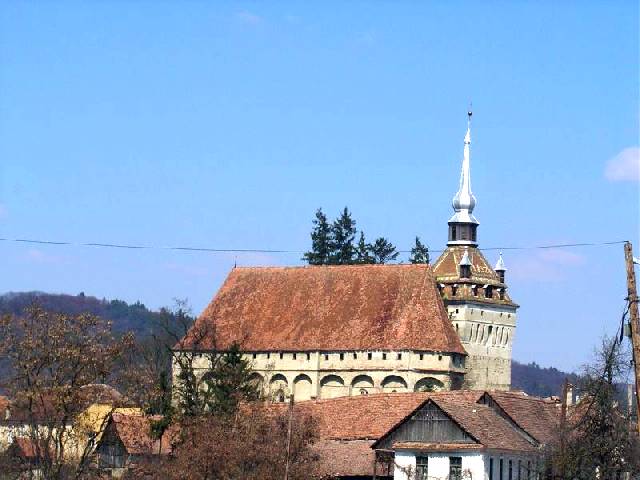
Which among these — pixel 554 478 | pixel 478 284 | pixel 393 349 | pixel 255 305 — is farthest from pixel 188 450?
pixel 478 284

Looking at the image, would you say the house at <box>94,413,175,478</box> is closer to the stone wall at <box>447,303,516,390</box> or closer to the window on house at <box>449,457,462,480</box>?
the window on house at <box>449,457,462,480</box>

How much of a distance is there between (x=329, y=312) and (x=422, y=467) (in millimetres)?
46324

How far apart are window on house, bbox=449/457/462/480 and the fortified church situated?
37.3 m

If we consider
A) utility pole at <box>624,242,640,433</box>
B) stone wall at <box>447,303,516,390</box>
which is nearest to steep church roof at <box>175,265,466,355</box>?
stone wall at <box>447,303,516,390</box>

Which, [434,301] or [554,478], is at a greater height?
[434,301]

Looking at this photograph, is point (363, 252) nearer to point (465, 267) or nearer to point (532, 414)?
point (465, 267)

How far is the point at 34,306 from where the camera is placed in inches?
2016

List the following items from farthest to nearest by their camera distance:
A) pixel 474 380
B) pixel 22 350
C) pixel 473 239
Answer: pixel 473 239 → pixel 474 380 → pixel 22 350

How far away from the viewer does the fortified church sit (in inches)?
3836

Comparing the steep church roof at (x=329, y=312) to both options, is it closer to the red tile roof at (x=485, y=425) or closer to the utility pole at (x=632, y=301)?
the red tile roof at (x=485, y=425)

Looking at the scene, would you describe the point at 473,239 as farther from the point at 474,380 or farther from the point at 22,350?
the point at 22,350

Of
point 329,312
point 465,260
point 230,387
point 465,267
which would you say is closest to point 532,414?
point 230,387

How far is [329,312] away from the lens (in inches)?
3979

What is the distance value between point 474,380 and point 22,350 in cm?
5756
